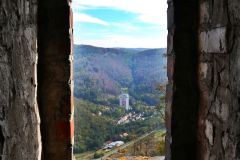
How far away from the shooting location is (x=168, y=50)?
254cm

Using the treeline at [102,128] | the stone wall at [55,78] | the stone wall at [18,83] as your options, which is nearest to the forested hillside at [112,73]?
A: the treeline at [102,128]

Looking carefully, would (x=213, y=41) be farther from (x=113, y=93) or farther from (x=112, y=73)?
(x=112, y=73)

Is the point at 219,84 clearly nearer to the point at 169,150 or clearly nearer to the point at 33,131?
the point at 169,150

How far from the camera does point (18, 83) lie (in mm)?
2047

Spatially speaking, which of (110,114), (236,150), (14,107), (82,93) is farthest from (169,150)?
(82,93)

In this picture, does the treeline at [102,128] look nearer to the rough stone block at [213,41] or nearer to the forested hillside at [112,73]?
the forested hillside at [112,73]

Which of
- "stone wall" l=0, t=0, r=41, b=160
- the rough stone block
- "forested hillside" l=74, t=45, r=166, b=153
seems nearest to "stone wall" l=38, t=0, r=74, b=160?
"stone wall" l=0, t=0, r=41, b=160

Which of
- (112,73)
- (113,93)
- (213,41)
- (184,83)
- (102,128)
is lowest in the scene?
(102,128)

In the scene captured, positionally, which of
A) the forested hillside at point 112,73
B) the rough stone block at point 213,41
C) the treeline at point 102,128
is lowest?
the treeline at point 102,128

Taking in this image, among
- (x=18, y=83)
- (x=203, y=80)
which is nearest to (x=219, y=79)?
(x=203, y=80)

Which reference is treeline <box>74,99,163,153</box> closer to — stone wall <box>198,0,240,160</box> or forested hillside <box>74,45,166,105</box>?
forested hillside <box>74,45,166,105</box>

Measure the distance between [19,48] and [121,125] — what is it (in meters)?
17.4

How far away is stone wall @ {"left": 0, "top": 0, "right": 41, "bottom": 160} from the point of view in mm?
1967

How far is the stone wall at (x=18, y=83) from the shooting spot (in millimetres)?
1967
